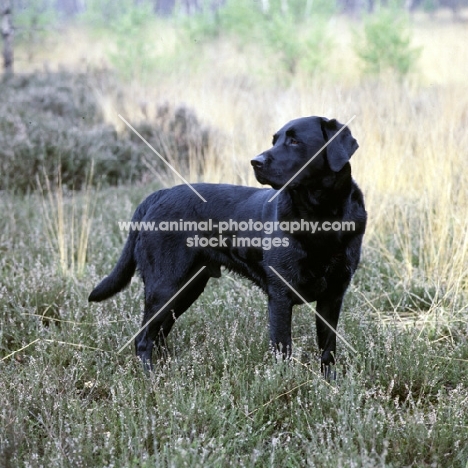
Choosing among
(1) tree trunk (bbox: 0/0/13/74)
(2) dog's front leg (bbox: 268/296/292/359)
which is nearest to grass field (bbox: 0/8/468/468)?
(2) dog's front leg (bbox: 268/296/292/359)

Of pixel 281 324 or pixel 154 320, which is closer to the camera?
pixel 281 324

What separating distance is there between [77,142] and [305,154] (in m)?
5.82

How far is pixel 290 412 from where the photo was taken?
2578 millimetres

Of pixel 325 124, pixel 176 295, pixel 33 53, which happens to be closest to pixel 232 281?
pixel 176 295

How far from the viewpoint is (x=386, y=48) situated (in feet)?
45.1

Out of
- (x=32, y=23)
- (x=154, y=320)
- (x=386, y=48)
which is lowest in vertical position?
(x=154, y=320)

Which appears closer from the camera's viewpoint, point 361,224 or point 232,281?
point 361,224

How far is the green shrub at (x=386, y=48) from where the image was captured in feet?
44.2

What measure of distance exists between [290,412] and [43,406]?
1.07m

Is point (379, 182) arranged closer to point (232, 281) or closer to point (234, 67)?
point (232, 281)

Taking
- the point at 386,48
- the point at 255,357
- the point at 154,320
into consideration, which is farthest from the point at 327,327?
the point at 386,48

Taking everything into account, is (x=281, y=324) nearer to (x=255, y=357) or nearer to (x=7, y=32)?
(x=255, y=357)

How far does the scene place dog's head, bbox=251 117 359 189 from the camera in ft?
9.09

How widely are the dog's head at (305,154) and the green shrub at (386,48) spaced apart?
11.3 m
